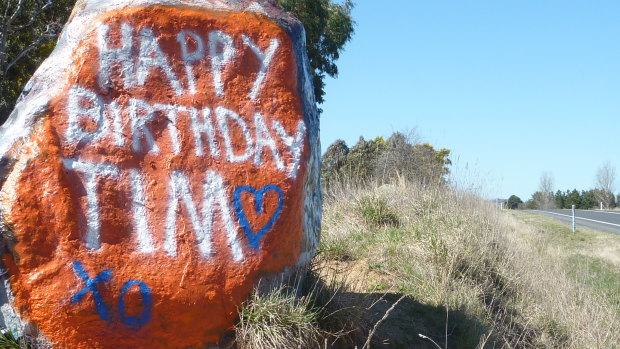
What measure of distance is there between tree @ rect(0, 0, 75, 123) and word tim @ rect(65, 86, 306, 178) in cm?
900

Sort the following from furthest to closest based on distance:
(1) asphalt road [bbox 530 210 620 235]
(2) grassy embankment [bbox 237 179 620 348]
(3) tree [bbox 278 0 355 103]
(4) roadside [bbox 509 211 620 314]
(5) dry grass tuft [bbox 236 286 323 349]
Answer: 1. (1) asphalt road [bbox 530 210 620 235]
2. (3) tree [bbox 278 0 355 103]
3. (4) roadside [bbox 509 211 620 314]
4. (2) grassy embankment [bbox 237 179 620 348]
5. (5) dry grass tuft [bbox 236 286 323 349]

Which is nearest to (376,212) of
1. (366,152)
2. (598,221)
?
(366,152)

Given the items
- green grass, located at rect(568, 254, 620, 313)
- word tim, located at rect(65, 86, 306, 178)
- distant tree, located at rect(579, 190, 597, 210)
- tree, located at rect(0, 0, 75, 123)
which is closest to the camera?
word tim, located at rect(65, 86, 306, 178)

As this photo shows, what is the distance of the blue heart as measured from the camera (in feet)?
12.2

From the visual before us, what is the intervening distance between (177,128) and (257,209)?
624mm

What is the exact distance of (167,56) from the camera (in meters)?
3.86

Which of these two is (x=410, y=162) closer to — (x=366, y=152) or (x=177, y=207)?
(x=366, y=152)

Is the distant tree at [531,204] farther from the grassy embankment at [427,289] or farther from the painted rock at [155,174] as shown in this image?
the painted rock at [155,174]

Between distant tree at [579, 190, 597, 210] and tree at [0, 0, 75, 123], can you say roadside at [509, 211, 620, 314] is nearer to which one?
tree at [0, 0, 75, 123]

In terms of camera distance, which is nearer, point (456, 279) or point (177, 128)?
point (177, 128)

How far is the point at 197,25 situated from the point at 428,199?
19.1 feet

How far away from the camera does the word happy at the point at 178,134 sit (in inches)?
143

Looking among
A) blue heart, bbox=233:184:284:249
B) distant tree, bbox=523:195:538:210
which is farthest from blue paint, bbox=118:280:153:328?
distant tree, bbox=523:195:538:210

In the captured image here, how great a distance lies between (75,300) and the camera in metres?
3.43
